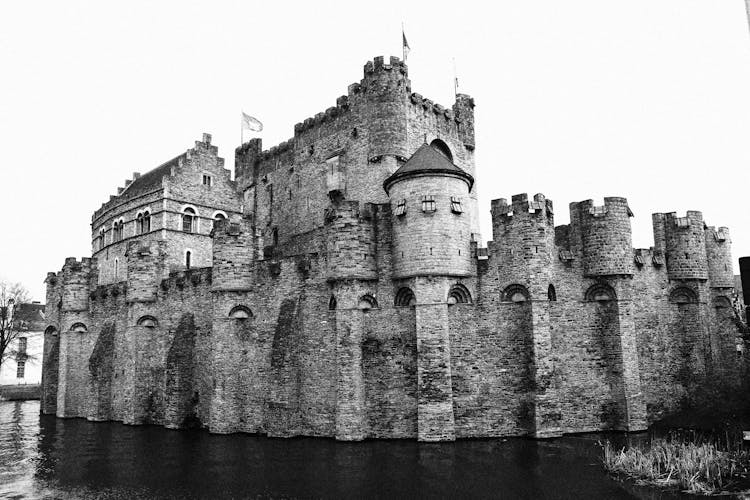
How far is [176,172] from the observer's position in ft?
130

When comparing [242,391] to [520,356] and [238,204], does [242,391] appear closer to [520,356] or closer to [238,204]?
[520,356]

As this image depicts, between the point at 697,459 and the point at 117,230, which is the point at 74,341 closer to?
the point at 117,230

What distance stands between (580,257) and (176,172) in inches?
1063

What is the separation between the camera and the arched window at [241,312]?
2705 centimetres

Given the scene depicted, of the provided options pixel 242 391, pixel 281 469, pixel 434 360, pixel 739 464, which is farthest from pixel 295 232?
pixel 739 464

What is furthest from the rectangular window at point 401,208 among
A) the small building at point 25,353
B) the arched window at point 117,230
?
the small building at point 25,353

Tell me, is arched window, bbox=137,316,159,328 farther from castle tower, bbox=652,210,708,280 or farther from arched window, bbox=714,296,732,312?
arched window, bbox=714,296,732,312

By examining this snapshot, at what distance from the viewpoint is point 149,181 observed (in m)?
41.3

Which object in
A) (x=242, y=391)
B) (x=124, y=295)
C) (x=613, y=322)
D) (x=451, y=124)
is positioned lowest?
→ (x=242, y=391)

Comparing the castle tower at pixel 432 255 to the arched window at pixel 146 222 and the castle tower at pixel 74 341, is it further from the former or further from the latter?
the castle tower at pixel 74 341

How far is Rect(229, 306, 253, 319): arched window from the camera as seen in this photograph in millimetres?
27047

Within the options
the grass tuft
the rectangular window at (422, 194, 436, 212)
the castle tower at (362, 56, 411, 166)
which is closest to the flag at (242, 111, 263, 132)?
the castle tower at (362, 56, 411, 166)

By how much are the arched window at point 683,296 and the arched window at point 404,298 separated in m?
12.6

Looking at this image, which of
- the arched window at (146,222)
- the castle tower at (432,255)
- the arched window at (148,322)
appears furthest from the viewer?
the arched window at (146,222)
